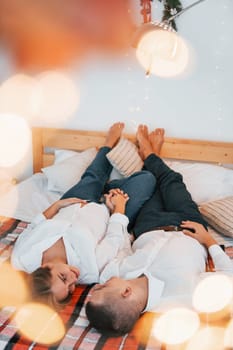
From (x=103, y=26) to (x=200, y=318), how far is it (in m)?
1.59

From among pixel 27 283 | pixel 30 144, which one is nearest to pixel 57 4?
pixel 30 144

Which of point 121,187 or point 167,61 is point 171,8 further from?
point 121,187

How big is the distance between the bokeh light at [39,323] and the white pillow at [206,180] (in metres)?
1.02

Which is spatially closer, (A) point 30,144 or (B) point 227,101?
(B) point 227,101

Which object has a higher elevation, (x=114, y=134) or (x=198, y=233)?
(x=114, y=134)

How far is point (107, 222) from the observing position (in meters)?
1.77

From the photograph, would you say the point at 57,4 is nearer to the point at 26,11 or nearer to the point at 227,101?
the point at 26,11

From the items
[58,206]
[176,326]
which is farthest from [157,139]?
[176,326]

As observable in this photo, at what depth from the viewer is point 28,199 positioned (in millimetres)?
2109

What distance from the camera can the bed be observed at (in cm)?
121

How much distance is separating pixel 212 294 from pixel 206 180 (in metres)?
0.87

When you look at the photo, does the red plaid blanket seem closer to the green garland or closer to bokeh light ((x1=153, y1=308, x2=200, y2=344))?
bokeh light ((x1=153, y1=308, x2=200, y2=344))

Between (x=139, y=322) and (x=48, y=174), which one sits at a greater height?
(x=48, y=174)

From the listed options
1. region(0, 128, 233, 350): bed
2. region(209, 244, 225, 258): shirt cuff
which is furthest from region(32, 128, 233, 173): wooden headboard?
region(209, 244, 225, 258): shirt cuff
